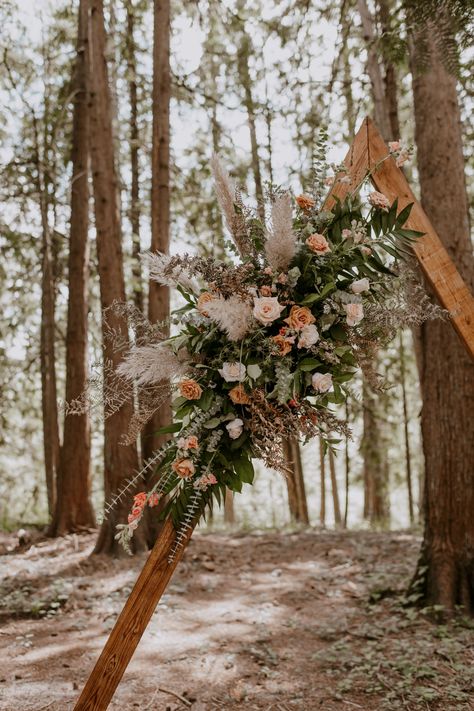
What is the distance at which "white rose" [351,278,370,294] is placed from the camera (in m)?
2.65

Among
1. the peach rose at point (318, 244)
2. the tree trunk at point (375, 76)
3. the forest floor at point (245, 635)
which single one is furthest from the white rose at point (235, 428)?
the tree trunk at point (375, 76)

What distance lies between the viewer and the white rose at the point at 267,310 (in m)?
2.48

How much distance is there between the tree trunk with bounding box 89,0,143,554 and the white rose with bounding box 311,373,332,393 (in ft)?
15.0

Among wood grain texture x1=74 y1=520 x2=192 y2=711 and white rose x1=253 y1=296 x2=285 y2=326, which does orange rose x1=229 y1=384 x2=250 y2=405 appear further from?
wood grain texture x1=74 y1=520 x2=192 y2=711

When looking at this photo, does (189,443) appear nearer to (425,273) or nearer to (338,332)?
(338,332)

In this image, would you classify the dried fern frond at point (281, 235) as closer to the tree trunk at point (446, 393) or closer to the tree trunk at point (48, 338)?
the tree trunk at point (446, 393)

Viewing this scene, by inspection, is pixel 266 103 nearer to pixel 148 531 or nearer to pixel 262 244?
pixel 148 531

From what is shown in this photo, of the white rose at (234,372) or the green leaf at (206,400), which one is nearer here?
the white rose at (234,372)

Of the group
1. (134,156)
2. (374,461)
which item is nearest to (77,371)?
(134,156)

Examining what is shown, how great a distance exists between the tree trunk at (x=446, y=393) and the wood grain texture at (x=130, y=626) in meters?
3.23

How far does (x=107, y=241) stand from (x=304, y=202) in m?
4.80

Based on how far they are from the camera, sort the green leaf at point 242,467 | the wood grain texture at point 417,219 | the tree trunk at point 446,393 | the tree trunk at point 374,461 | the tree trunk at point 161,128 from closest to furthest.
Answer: the green leaf at point 242,467, the wood grain texture at point 417,219, the tree trunk at point 446,393, the tree trunk at point 161,128, the tree trunk at point 374,461

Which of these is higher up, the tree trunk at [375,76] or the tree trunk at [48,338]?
the tree trunk at [375,76]

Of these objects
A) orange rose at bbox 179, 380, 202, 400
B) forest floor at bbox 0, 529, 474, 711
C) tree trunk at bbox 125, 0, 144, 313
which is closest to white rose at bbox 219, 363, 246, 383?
orange rose at bbox 179, 380, 202, 400
